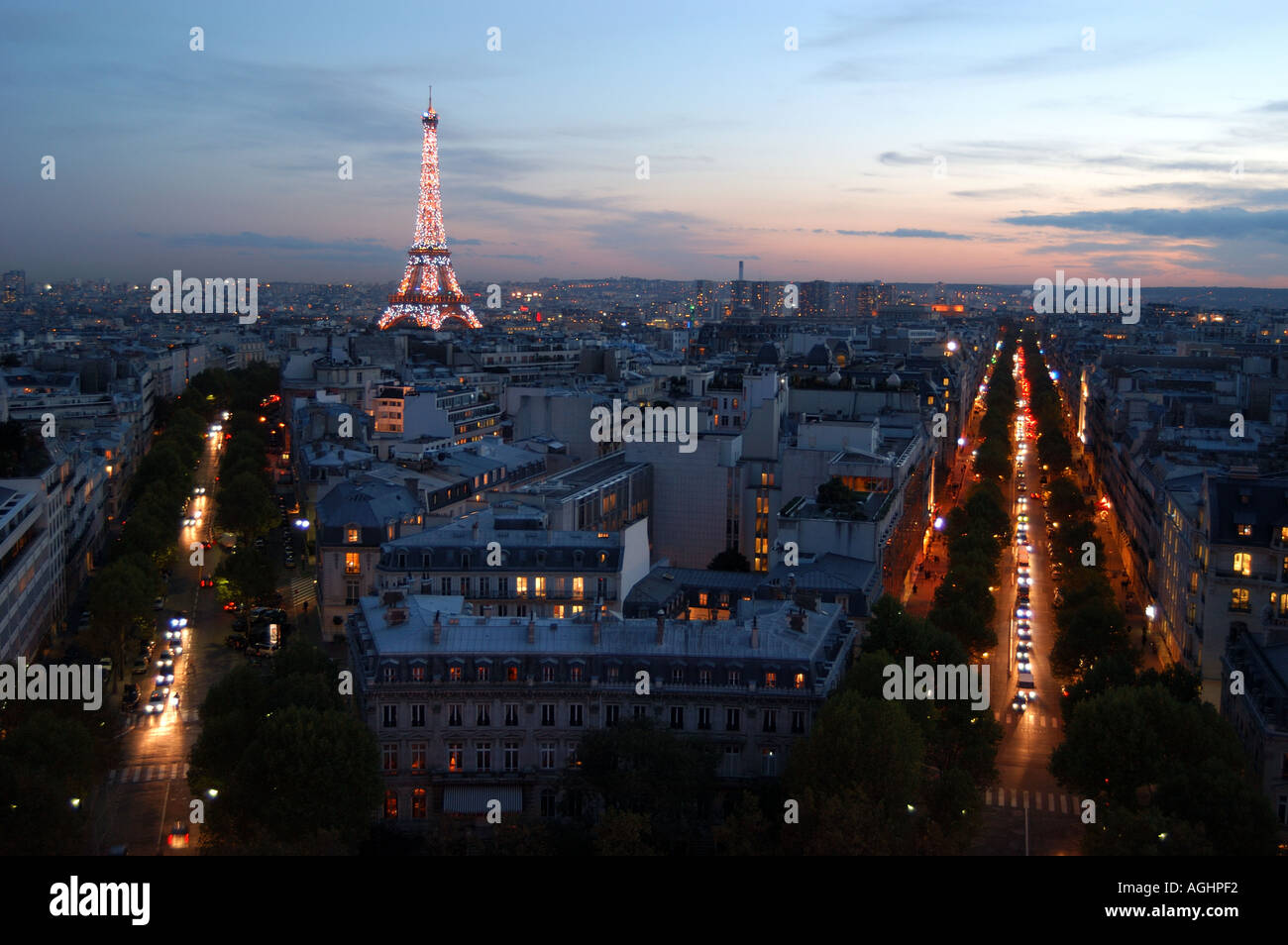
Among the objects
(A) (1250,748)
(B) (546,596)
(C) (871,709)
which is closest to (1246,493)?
(A) (1250,748)

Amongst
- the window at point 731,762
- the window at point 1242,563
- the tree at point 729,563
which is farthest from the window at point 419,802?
the window at point 1242,563

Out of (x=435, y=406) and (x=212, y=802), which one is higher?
(x=435, y=406)

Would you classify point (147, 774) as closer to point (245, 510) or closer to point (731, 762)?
point (731, 762)

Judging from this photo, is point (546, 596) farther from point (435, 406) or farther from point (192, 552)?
point (435, 406)

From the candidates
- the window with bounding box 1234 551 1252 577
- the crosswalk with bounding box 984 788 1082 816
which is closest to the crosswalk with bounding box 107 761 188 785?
the crosswalk with bounding box 984 788 1082 816

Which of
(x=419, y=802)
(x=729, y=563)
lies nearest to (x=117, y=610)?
(x=419, y=802)

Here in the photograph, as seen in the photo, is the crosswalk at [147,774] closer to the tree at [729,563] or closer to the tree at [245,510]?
the tree at [729,563]
